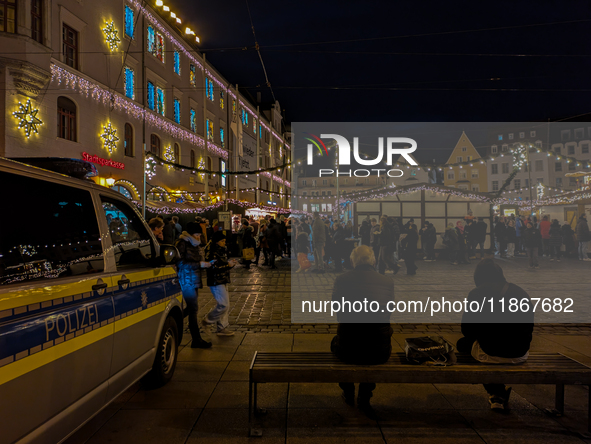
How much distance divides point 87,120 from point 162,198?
717cm

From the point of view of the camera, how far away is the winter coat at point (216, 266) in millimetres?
6816

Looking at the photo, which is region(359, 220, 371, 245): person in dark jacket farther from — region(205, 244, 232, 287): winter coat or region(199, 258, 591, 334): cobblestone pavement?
region(205, 244, 232, 287): winter coat

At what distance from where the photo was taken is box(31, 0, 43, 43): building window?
53.1 feet

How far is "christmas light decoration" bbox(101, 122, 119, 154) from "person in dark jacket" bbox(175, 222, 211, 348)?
16.6 m

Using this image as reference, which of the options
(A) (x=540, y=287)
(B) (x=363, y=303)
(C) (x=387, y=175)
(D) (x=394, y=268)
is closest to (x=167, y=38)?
(C) (x=387, y=175)

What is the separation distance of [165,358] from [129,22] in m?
23.2

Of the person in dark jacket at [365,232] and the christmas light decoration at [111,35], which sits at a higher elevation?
the christmas light decoration at [111,35]

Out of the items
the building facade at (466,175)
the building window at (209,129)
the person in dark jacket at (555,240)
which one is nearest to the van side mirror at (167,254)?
the building facade at (466,175)

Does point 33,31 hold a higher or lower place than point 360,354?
higher

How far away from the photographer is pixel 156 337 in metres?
4.47

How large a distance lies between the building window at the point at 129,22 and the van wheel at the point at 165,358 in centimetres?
2225

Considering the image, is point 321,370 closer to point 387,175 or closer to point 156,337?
point 156,337

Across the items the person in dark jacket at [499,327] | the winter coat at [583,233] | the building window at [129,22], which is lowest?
the person in dark jacket at [499,327]

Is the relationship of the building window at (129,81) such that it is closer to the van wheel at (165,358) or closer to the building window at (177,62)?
the building window at (177,62)
